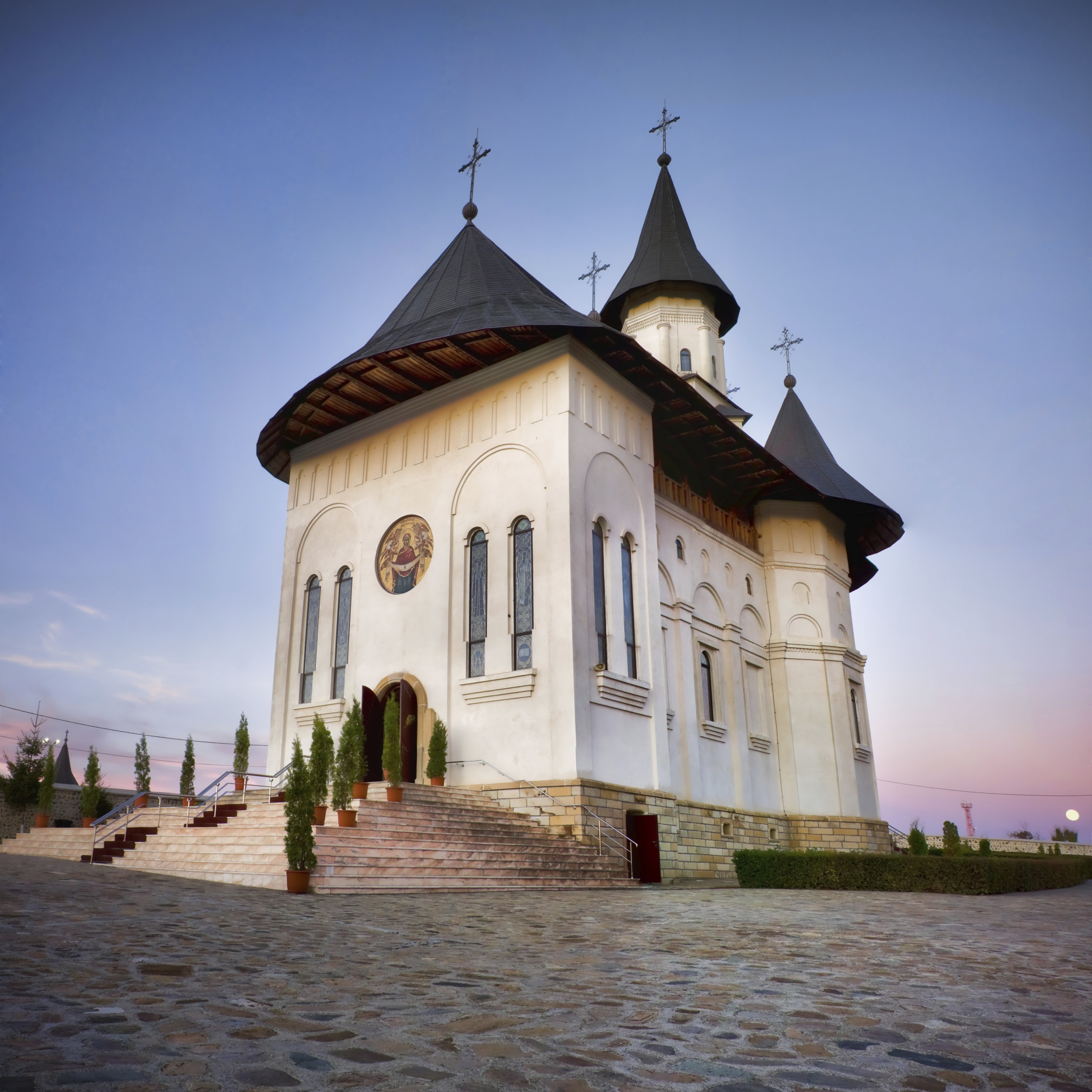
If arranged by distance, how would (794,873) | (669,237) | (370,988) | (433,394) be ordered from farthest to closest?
(669,237)
(433,394)
(794,873)
(370,988)

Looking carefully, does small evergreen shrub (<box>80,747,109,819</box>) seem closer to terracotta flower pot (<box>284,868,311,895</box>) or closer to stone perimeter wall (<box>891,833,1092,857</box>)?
terracotta flower pot (<box>284,868,311,895</box>)

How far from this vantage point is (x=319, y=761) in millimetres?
10227

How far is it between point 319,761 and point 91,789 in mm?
6201

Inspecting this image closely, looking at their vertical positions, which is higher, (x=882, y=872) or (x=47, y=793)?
(x=47, y=793)

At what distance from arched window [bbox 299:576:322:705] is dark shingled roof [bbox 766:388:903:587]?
37.1ft

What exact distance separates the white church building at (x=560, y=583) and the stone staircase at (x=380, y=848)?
2.87 ft

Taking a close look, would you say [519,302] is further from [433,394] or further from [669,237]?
[669,237]

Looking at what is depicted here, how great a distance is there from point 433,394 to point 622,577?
4944 mm

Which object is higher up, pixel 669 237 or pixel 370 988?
pixel 669 237

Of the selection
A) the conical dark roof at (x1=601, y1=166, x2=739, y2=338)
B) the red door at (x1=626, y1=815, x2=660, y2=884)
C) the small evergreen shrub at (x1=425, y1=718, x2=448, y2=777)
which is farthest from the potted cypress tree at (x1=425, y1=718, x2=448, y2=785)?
the conical dark roof at (x1=601, y1=166, x2=739, y2=338)

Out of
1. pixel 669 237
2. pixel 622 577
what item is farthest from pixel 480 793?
pixel 669 237

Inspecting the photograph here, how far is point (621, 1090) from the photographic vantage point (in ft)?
8.20

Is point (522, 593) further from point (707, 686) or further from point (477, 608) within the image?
point (707, 686)

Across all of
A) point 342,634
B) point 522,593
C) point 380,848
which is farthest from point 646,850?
point 342,634
